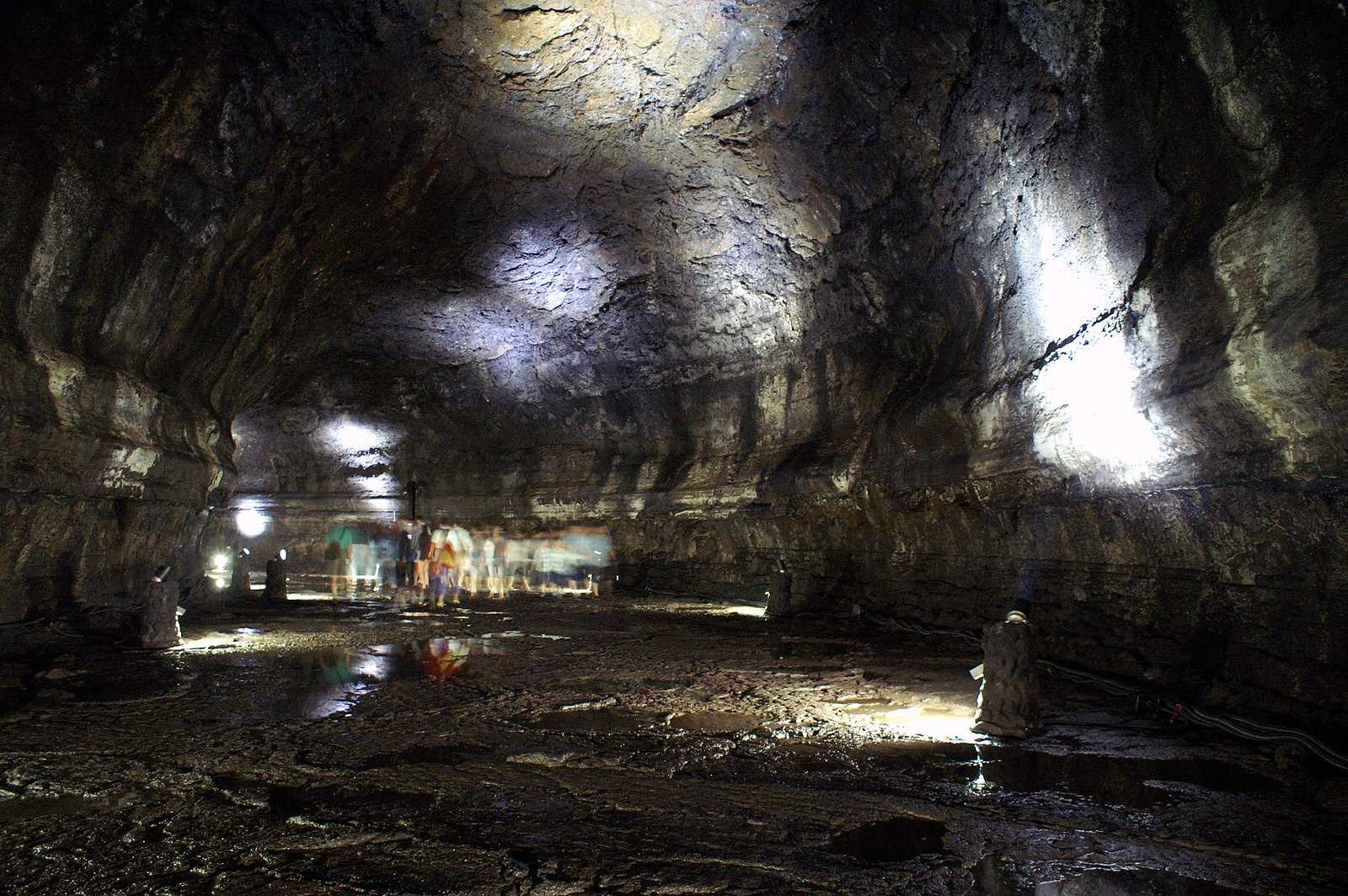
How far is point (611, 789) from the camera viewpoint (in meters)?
3.79

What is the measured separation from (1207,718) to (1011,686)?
121 centimetres

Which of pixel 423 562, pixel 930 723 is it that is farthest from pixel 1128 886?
pixel 423 562

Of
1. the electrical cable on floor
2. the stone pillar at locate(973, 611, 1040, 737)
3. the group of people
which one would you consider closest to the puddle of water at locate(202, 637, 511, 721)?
the stone pillar at locate(973, 611, 1040, 737)

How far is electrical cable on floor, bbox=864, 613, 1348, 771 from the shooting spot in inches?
165

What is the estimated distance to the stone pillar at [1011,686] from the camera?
16.1 ft

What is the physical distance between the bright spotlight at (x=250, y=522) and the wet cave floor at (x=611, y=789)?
13.8m

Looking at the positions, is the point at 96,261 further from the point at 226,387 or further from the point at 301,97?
the point at 226,387

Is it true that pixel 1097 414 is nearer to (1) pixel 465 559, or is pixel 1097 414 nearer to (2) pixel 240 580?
(2) pixel 240 580

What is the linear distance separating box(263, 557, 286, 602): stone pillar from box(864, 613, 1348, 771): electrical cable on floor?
11.2 m

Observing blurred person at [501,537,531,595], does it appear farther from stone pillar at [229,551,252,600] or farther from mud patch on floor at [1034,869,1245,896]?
mud patch on floor at [1034,869,1245,896]

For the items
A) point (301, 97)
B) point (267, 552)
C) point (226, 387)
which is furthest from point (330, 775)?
point (267, 552)

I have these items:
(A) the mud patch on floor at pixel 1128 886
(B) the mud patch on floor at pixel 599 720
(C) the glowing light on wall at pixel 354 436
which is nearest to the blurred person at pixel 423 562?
(C) the glowing light on wall at pixel 354 436

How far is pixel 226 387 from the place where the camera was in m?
11.2

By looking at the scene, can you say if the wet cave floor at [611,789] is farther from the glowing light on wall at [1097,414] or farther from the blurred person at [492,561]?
the blurred person at [492,561]
